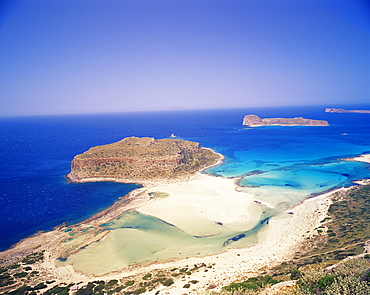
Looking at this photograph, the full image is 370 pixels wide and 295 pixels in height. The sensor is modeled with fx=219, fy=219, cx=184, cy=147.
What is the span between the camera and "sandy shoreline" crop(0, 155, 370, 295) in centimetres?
2539

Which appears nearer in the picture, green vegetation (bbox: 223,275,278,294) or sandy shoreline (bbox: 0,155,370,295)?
green vegetation (bbox: 223,275,278,294)

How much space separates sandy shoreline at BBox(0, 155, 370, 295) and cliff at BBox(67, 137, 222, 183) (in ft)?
53.7

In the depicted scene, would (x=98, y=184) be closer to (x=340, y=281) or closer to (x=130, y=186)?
(x=130, y=186)

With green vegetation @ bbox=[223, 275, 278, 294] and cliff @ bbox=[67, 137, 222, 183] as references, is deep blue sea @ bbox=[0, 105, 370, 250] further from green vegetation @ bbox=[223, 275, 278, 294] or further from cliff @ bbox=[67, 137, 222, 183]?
green vegetation @ bbox=[223, 275, 278, 294]

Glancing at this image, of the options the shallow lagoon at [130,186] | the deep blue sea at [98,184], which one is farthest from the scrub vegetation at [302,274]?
the deep blue sea at [98,184]

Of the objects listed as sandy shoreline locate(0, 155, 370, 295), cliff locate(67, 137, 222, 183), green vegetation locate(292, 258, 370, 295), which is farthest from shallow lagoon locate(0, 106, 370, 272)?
green vegetation locate(292, 258, 370, 295)

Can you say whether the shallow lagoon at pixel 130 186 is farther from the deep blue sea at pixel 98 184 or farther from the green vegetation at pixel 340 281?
the green vegetation at pixel 340 281

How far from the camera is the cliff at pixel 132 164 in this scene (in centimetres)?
6575

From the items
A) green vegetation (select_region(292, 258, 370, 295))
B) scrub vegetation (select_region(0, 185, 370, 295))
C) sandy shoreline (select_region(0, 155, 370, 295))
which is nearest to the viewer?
green vegetation (select_region(292, 258, 370, 295))

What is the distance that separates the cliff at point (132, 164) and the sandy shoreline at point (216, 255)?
644 inches

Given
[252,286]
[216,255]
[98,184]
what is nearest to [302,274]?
[252,286]

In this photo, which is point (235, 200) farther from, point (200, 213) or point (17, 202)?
point (17, 202)

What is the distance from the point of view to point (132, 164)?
7000 centimetres

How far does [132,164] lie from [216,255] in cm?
4581
